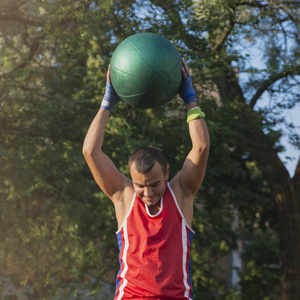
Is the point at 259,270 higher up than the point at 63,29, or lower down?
lower down

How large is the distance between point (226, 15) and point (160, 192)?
663 centimetres

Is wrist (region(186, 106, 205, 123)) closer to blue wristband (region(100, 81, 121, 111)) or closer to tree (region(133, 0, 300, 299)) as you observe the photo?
blue wristband (region(100, 81, 121, 111))

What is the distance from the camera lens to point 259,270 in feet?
39.0

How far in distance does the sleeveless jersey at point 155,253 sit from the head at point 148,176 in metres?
0.12

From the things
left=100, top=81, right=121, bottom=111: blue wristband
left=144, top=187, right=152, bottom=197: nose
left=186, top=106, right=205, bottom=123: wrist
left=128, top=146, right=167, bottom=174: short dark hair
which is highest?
left=100, top=81, right=121, bottom=111: blue wristband

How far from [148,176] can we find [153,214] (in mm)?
307

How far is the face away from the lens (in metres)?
3.08

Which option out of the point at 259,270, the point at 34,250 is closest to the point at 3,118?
the point at 34,250

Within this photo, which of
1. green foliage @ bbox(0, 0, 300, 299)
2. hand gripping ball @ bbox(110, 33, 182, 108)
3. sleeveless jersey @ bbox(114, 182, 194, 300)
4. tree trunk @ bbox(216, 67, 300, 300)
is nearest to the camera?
sleeveless jersey @ bbox(114, 182, 194, 300)

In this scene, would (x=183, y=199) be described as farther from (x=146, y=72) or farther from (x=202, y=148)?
(x=146, y=72)

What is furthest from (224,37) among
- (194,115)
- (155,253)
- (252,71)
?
(155,253)

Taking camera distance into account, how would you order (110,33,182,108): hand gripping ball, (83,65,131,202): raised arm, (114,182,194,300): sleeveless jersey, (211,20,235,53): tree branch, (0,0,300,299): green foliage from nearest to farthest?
(114,182,194,300): sleeveless jersey
(83,65,131,202): raised arm
(110,33,182,108): hand gripping ball
(0,0,300,299): green foliage
(211,20,235,53): tree branch

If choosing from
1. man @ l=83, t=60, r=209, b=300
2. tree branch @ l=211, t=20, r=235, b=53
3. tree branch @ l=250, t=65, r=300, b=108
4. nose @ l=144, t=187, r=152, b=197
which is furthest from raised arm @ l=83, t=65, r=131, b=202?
tree branch @ l=250, t=65, r=300, b=108

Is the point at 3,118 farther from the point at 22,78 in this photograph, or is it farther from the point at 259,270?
the point at 259,270
